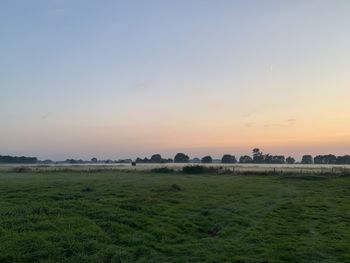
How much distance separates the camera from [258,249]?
1531 centimetres

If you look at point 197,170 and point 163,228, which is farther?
point 197,170

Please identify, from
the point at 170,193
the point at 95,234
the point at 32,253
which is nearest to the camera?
the point at 32,253

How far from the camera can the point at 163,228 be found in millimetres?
17891

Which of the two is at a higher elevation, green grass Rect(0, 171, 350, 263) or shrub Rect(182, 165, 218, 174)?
shrub Rect(182, 165, 218, 174)

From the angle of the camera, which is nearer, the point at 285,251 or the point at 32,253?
the point at 32,253

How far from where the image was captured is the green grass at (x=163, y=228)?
14.1 meters

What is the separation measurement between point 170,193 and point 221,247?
1325cm

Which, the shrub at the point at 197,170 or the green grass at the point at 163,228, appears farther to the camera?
the shrub at the point at 197,170

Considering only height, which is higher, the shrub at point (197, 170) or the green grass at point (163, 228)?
the shrub at point (197, 170)

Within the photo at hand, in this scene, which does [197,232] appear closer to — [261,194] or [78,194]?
[78,194]

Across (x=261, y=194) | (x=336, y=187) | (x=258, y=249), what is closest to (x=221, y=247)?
(x=258, y=249)

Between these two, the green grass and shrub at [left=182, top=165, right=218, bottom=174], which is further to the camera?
shrub at [left=182, top=165, right=218, bottom=174]

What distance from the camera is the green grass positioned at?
1414 cm

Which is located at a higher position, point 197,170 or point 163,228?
point 197,170
